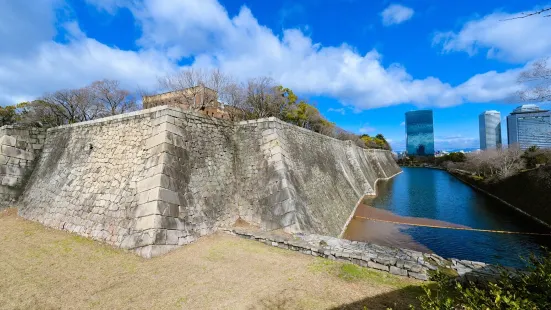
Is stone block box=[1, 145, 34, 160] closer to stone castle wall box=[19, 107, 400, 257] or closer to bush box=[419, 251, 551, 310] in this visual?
stone castle wall box=[19, 107, 400, 257]

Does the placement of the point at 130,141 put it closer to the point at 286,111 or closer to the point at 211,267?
the point at 211,267

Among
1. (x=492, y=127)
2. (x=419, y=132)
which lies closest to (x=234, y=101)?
(x=492, y=127)

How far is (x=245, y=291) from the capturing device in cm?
511

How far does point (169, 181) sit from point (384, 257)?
6563 mm

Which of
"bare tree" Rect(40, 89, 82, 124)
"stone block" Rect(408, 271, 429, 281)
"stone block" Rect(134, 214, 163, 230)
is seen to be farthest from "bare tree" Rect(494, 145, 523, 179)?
"bare tree" Rect(40, 89, 82, 124)

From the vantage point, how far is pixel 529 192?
63.0ft

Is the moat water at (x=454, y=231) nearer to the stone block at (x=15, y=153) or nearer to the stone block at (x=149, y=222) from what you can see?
the stone block at (x=149, y=222)

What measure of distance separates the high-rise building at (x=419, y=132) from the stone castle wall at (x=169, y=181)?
15655cm

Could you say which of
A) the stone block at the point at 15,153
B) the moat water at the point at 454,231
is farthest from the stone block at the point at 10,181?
the moat water at the point at 454,231

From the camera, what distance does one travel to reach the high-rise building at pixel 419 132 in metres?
146

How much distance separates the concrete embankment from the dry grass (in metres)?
17.8

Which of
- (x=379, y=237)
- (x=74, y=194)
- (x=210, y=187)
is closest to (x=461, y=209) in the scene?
(x=379, y=237)

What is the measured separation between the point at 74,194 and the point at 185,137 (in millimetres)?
4996

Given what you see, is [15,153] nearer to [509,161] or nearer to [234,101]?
[234,101]
